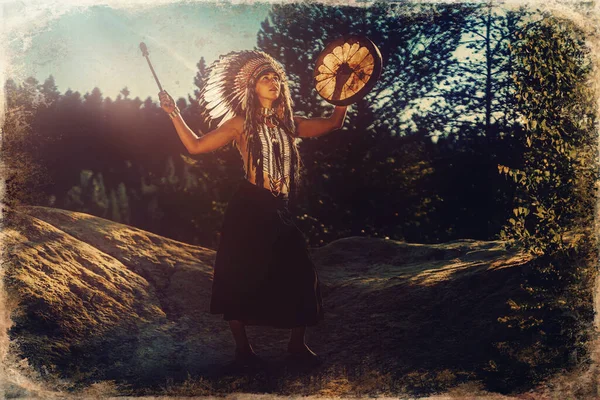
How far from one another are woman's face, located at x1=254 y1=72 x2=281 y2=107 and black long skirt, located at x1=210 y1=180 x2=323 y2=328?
756 mm

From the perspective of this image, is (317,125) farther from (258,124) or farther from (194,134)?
(194,134)

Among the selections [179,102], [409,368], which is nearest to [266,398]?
[409,368]

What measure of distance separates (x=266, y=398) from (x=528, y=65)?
11.3ft

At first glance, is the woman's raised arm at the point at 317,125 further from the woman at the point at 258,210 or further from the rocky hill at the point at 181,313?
the rocky hill at the point at 181,313

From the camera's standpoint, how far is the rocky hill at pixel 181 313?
5.08 metres

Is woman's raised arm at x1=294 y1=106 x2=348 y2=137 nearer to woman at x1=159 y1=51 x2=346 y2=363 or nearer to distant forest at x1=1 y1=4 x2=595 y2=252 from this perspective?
woman at x1=159 y1=51 x2=346 y2=363

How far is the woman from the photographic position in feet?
16.7

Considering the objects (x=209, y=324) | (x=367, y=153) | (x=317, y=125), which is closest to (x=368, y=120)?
(x=367, y=153)

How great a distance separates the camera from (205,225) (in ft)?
30.4

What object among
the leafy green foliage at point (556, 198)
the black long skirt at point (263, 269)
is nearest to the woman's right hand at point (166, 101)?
the black long skirt at point (263, 269)

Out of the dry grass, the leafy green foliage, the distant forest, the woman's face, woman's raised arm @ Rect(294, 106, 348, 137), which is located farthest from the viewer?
the distant forest

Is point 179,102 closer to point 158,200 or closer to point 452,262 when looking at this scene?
point 158,200

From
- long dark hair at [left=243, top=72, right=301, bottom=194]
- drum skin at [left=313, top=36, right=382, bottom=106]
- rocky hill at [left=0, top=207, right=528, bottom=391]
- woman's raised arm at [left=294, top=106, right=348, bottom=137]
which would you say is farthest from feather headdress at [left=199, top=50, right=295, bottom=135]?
rocky hill at [left=0, top=207, right=528, bottom=391]

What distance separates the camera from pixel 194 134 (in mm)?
5285
